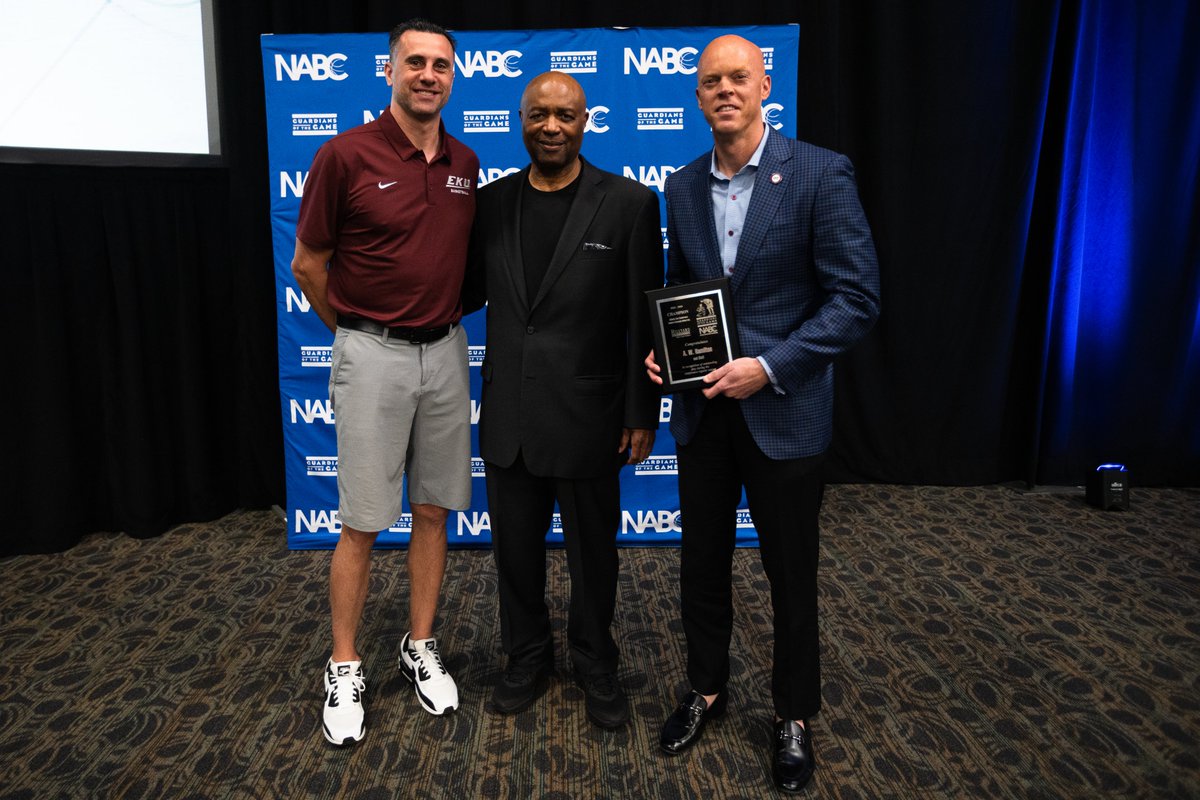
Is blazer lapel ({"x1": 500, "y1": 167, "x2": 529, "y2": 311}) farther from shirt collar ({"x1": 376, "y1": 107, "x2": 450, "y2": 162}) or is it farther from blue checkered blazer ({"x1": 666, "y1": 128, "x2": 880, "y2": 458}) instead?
blue checkered blazer ({"x1": 666, "y1": 128, "x2": 880, "y2": 458})

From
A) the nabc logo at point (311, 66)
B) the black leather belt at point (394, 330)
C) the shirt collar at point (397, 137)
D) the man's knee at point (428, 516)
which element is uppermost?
the nabc logo at point (311, 66)

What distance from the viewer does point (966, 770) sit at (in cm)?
202

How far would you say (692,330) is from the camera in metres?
1.85

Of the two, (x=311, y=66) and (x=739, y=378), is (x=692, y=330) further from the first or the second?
(x=311, y=66)

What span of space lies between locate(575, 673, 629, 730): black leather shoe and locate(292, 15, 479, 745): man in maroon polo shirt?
39 cm

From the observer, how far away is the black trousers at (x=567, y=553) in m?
2.20

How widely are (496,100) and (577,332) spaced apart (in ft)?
5.69

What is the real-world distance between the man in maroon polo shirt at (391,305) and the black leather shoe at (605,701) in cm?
39

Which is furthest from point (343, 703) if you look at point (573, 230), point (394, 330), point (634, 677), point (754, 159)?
point (754, 159)

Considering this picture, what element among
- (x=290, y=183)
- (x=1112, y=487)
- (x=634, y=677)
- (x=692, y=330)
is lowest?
(x=634, y=677)

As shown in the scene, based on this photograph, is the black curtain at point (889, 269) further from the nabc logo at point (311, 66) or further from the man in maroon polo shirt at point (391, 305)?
the man in maroon polo shirt at point (391, 305)

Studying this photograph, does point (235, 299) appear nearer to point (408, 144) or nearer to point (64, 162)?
point (64, 162)

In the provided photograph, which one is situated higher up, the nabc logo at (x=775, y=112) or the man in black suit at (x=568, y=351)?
the nabc logo at (x=775, y=112)

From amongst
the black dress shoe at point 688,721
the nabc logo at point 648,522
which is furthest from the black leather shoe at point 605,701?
the nabc logo at point 648,522
